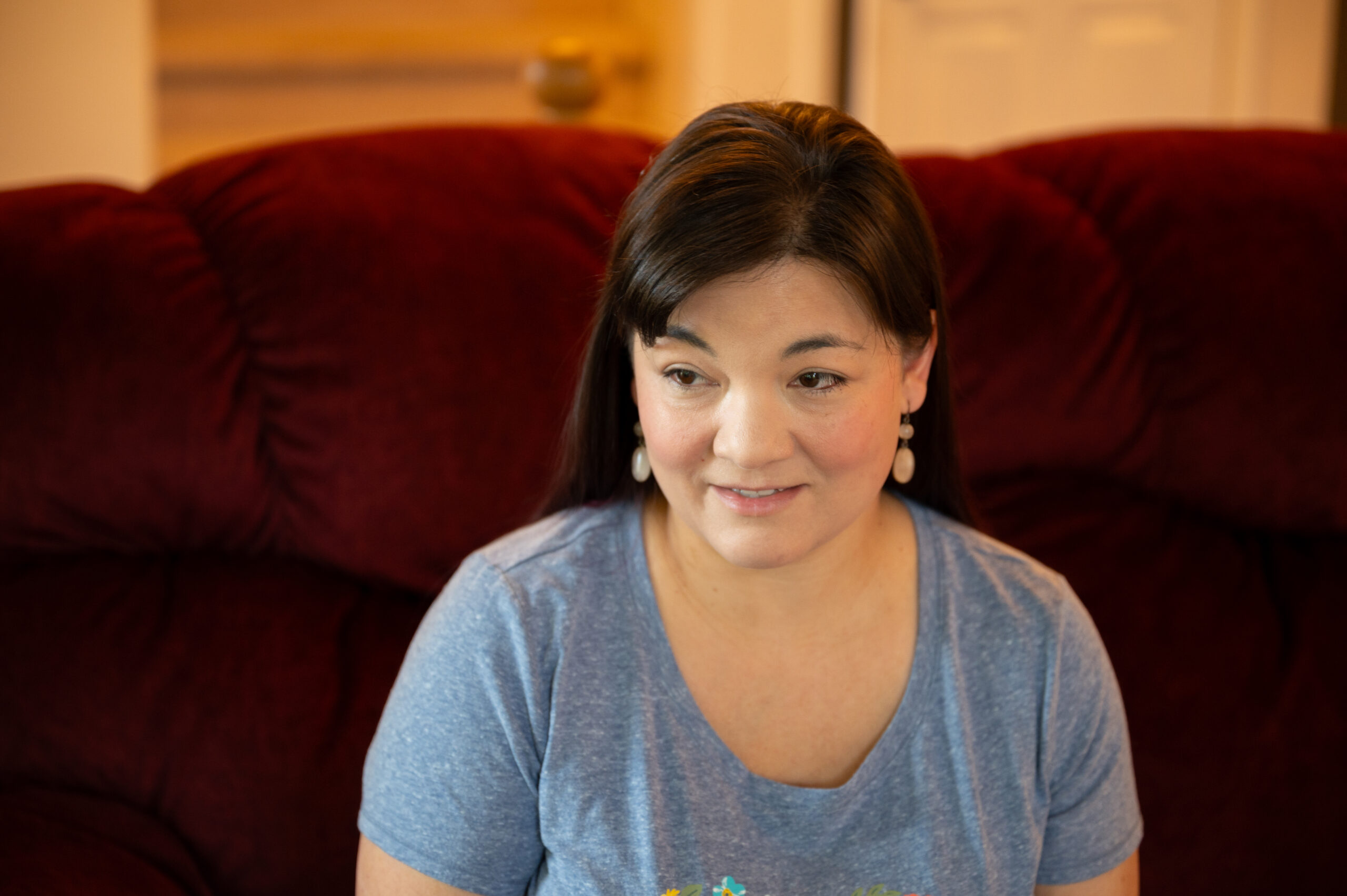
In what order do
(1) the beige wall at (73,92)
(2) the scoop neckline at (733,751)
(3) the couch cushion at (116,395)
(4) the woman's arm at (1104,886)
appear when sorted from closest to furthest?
(2) the scoop neckline at (733,751) < (4) the woman's arm at (1104,886) < (3) the couch cushion at (116,395) < (1) the beige wall at (73,92)

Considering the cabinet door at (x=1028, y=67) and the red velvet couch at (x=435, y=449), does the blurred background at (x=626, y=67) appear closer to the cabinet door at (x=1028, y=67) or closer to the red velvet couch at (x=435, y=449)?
the cabinet door at (x=1028, y=67)

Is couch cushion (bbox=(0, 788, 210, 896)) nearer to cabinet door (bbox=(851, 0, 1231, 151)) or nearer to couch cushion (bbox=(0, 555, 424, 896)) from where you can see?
couch cushion (bbox=(0, 555, 424, 896))

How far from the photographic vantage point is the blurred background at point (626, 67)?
2.80 metres

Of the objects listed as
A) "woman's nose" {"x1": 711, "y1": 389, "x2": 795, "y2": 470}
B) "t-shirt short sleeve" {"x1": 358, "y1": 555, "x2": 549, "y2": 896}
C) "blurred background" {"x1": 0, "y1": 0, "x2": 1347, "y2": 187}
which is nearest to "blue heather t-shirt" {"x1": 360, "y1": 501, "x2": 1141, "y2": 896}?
"t-shirt short sleeve" {"x1": 358, "y1": 555, "x2": 549, "y2": 896}

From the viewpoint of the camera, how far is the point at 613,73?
15.2 feet

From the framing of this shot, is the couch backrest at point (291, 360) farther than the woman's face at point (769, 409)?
Yes

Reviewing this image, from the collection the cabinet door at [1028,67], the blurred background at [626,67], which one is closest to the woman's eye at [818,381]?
the blurred background at [626,67]

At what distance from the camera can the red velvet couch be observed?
1.30m

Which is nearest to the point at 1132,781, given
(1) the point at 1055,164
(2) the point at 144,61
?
(1) the point at 1055,164

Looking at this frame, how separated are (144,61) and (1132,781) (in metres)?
2.60

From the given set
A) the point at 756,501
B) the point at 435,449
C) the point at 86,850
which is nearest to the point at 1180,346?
the point at 756,501

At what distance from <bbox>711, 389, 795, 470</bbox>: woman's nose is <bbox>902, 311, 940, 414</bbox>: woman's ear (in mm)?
163

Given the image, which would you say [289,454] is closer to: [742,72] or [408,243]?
[408,243]

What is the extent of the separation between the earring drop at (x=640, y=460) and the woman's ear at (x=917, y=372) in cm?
24
